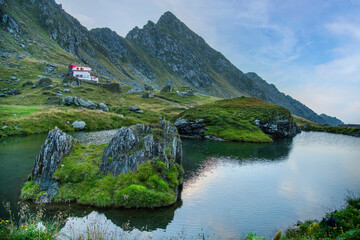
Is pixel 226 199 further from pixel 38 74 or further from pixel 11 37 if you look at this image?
pixel 11 37

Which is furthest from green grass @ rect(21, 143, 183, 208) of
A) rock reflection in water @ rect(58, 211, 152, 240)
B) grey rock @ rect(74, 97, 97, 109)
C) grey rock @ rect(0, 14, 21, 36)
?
grey rock @ rect(0, 14, 21, 36)

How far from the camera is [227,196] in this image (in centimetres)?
3102

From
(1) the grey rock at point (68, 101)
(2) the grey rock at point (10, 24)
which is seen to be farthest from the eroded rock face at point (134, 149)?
(2) the grey rock at point (10, 24)

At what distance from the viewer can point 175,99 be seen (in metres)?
166

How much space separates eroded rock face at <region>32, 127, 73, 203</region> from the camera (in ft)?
87.5

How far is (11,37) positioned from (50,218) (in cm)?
21754

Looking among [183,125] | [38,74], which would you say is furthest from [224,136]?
[38,74]

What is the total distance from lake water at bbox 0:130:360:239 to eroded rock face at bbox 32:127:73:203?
2.48 meters

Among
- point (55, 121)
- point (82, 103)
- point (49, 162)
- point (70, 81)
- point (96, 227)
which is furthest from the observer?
point (70, 81)

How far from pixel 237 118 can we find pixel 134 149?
2965 inches

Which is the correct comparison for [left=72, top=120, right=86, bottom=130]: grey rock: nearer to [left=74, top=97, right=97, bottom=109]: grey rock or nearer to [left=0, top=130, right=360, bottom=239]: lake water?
[left=74, top=97, right=97, bottom=109]: grey rock

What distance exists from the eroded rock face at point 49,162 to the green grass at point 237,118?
61751 mm

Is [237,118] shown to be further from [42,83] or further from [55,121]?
[42,83]

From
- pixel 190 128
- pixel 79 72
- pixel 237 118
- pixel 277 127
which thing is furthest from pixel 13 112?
pixel 277 127
